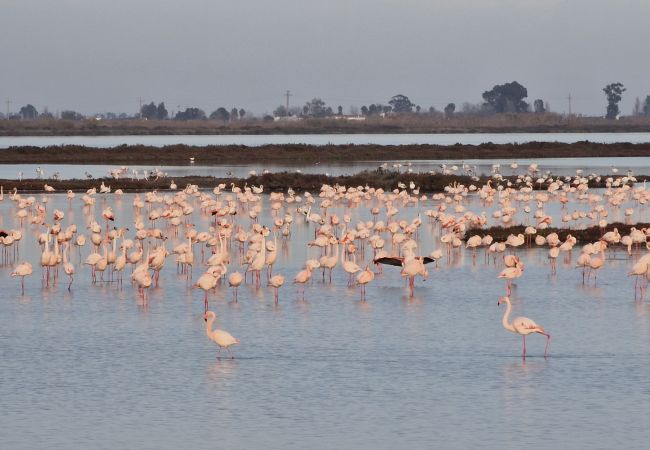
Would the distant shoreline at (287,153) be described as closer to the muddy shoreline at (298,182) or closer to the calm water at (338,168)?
the calm water at (338,168)

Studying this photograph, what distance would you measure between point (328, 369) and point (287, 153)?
63737mm

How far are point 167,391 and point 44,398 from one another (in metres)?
1.31

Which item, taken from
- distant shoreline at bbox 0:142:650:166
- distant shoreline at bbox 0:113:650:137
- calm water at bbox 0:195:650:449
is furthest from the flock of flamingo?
distant shoreline at bbox 0:113:650:137

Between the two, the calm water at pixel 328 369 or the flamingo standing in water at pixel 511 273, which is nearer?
the calm water at pixel 328 369

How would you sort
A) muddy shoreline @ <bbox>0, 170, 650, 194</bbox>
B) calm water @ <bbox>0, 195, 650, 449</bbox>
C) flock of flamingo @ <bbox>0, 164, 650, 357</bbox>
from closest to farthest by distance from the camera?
calm water @ <bbox>0, 195, 650, 449</bbox>
flock of flamingo @ <bbox>0, 164, 650, 357</bbox>
muddy shoreline @ <bbox>0, 170, 650, 194</bbox>

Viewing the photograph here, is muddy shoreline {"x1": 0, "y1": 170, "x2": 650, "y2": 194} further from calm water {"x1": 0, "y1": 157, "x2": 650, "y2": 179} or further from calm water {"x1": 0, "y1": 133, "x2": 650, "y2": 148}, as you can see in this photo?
calm water {"x1": 0, "y1": 133, "x2": 650, "y2": 148}

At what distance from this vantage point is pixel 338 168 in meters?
63.8

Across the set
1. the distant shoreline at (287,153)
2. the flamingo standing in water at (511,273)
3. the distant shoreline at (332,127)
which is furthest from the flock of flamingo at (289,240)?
the distant shoreline at (332,127)

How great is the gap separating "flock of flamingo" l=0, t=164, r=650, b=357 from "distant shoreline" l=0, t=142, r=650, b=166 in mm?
31409

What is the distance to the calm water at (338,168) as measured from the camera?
5869 centimetres

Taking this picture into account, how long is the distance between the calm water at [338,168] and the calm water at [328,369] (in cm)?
3529

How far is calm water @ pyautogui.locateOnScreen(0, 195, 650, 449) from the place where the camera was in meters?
11.8

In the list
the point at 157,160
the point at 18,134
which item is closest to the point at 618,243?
the point at 157,160

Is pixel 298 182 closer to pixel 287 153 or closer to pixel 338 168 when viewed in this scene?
pixel 338 168
